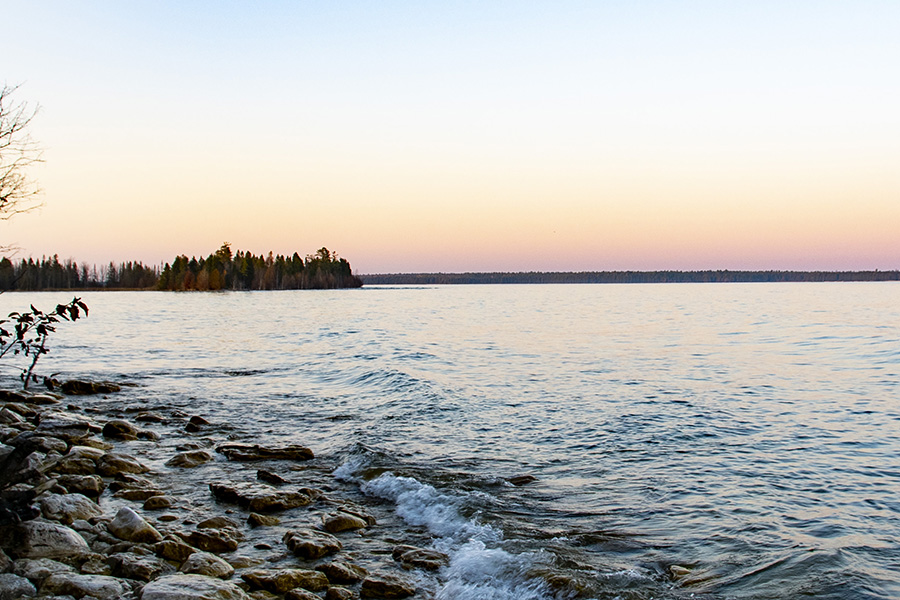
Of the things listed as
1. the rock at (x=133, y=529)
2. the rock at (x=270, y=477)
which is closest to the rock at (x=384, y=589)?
the rock at (x=133, y=529)

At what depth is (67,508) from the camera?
792 cm

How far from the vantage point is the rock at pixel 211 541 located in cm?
743

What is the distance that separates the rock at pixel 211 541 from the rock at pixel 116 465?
358cm

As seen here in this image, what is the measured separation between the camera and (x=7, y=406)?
575 inches

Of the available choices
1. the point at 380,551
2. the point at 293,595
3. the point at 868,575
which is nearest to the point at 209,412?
the point at 380,551

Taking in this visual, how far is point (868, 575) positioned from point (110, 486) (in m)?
10.0

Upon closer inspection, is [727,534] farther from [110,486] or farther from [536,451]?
[110,486]

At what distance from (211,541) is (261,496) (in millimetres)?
1790

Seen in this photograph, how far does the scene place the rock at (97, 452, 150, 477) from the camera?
10.4 metres

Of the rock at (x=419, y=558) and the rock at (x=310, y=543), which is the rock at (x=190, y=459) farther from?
the rock at (x=419, y=558)

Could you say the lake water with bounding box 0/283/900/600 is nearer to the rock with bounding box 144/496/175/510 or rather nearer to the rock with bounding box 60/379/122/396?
the rock with bounding box 60/379/122/396

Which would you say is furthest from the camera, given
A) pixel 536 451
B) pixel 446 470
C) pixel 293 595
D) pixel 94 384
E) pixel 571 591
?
pixel 94 384

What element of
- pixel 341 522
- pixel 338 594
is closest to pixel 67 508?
pixel 341 522

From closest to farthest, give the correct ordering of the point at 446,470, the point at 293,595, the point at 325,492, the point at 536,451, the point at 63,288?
1. the point at 293,595
2. the point at 325,492
3. the point at 446,470
4. the point at 536,451
5. the point at 63,288
